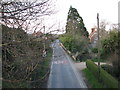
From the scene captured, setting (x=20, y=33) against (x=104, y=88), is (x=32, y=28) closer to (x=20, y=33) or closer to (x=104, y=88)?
(x=20, y=33)

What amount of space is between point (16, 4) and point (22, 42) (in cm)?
99

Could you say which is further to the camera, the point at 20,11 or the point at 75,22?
the point at 75,22

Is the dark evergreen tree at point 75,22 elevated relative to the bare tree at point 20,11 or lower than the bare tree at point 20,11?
elevated

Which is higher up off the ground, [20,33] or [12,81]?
[20,33]

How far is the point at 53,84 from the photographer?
47.4 ft

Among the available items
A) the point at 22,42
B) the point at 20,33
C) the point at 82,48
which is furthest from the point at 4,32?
the point at 82,48

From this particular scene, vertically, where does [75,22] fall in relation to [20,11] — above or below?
above

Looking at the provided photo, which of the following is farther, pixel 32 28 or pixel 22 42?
pixel 32 28

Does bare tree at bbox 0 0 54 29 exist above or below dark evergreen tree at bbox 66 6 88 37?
below

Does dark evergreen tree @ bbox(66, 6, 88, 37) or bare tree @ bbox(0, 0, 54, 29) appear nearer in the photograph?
bare tree @ bbox(0, 0, 54, 29)

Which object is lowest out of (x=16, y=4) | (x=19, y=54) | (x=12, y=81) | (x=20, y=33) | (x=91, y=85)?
(x=91, y=85)

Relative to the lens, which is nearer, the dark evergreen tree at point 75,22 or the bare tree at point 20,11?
the bare tree at point 20,11

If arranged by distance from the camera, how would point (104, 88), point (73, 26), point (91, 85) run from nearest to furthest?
point (104, 88) < point (91, 85) < point (73, 26)


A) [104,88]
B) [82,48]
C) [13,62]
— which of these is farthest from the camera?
[82,48]
